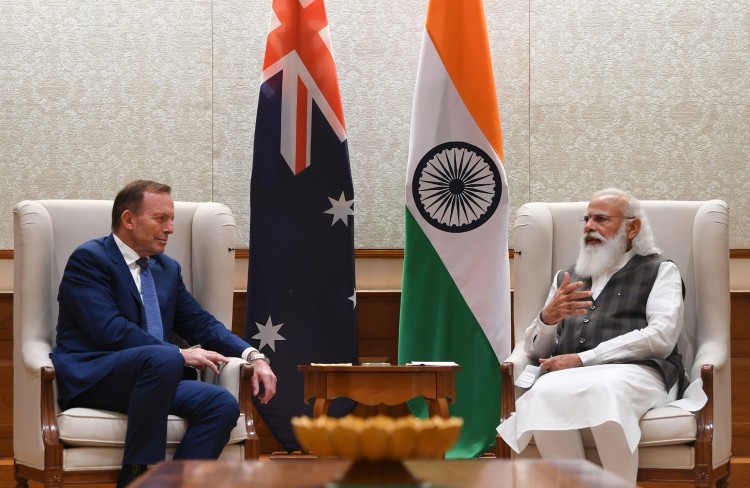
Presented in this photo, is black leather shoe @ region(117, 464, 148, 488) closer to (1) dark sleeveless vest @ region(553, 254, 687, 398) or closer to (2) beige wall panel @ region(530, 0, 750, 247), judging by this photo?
(1) dark sleeveless vest @ region(553, 254, 687, 398)

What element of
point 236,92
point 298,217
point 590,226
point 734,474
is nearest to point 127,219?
point 298,217

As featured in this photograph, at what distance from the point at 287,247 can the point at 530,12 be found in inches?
65.1

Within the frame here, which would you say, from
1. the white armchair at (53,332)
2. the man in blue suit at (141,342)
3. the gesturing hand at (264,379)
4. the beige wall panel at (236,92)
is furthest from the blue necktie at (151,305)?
the beige wall panel at (236,92)

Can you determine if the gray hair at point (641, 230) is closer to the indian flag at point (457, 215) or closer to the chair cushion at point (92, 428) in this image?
the indian flag at point (457, 215)

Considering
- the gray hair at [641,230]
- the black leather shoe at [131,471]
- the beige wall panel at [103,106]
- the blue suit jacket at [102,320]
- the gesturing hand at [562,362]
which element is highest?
the beige wall panel at [103,106]

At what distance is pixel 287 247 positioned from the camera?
4.43 meters

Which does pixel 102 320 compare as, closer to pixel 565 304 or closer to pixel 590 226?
pixel 565 304

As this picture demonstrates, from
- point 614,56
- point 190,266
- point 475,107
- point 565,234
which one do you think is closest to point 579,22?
point 614,56

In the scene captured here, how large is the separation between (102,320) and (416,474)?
5.77 feet

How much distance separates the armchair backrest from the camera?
12.7ft

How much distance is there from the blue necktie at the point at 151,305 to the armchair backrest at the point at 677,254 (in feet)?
4.55

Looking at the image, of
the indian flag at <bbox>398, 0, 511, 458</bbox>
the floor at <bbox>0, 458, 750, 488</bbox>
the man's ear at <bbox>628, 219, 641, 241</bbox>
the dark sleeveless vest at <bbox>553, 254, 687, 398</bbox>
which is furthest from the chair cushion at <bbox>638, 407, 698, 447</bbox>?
the floor at <bbox>0, 458, 750, 488</bbox>

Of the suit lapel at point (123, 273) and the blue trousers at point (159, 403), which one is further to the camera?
the suit lapel at point (123, 273)

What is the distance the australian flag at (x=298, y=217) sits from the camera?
442 centimetres
